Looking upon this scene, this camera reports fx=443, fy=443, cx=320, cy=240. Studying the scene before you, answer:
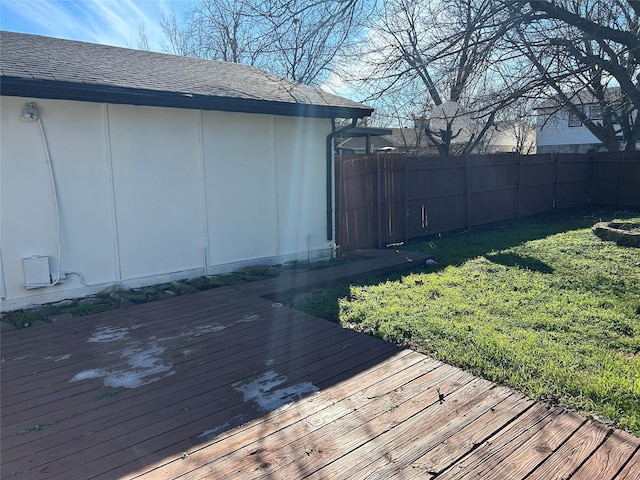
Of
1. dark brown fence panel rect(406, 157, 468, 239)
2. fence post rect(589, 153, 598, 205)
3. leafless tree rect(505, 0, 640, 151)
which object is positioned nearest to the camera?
leafless tree rect(505, 0, 640, 151)

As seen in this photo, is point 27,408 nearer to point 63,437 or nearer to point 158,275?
point 63,437

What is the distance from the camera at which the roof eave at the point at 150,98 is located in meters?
4.31

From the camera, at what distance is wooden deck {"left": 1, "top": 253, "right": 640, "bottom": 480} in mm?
2191

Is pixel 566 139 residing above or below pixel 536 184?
above

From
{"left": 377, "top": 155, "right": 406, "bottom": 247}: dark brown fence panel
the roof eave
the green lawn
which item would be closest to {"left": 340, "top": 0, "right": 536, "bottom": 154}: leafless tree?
the roof eave

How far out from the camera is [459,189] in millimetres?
9672

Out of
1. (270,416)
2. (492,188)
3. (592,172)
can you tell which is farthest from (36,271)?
(592,172)

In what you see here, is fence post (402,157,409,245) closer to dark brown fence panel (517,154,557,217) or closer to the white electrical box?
dark brown fence panel (517,154,557,217)

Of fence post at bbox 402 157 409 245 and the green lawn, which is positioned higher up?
fence post at bbox 402 157 409 245

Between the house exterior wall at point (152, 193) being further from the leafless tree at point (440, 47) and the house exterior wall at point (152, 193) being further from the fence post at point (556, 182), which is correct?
the fence post at point (556, 182)

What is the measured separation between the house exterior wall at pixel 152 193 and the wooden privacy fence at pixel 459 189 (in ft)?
3.23

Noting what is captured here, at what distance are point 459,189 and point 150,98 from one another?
682 centimetres

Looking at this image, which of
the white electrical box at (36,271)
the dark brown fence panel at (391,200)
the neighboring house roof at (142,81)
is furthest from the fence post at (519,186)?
the white electrical box at (36,271)

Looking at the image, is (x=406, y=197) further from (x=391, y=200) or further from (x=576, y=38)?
(x=576, y=38)
